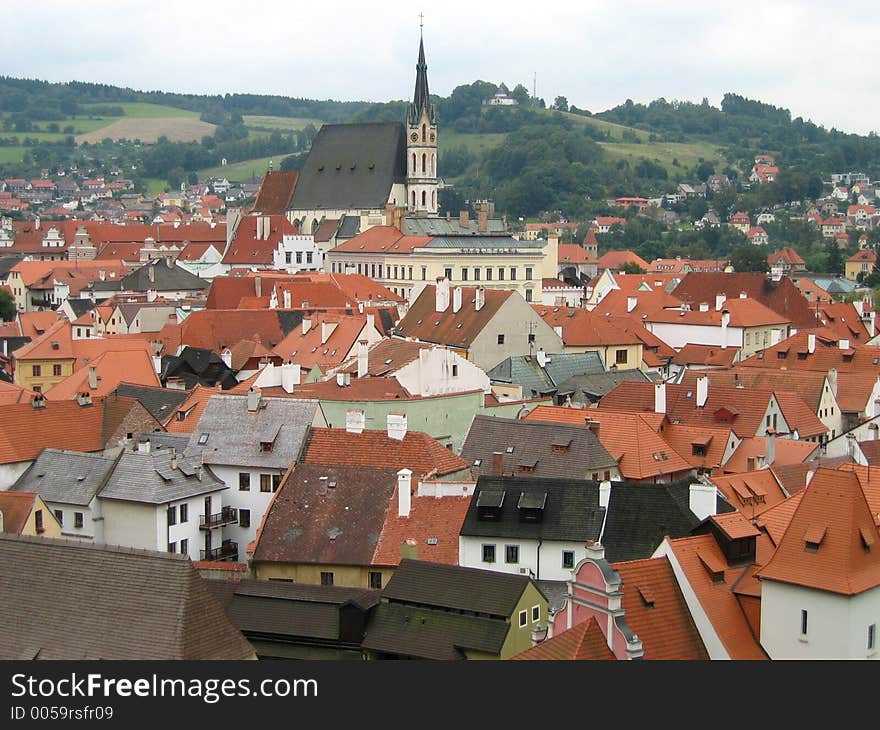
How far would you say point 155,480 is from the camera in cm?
3853

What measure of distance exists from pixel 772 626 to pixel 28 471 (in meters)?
23.9

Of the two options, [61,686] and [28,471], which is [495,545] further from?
[61,686]

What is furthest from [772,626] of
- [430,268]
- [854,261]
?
[854,261]

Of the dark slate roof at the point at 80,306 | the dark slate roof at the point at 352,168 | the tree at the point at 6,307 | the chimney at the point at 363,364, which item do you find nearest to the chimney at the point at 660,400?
the chimney at the point at 363,364

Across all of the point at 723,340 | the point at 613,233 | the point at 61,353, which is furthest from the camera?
the point at 613,233

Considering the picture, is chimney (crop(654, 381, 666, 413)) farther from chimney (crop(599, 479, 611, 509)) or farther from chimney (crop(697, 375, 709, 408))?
chimney (crop(599, 479, 611, 509))

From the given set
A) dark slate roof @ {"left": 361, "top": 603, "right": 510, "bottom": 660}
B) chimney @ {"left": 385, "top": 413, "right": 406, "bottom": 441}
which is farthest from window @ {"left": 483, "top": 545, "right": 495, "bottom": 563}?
chimney @ {"left": 385, "top": 413, "right": 406, "bottom": 441}

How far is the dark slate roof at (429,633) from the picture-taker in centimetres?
2931

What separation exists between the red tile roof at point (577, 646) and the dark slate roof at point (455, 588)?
5.24 metres

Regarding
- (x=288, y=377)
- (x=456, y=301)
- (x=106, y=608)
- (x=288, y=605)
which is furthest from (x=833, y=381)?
(x=106, y=608)

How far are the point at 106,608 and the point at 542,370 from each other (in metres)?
38.8

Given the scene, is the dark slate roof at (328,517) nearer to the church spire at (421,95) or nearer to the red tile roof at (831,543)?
the red tile roof at (831,543)

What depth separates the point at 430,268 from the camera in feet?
321

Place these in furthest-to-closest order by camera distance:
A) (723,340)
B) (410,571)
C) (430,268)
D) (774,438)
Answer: (430,268), (723,340), (774,438), (410,571)
